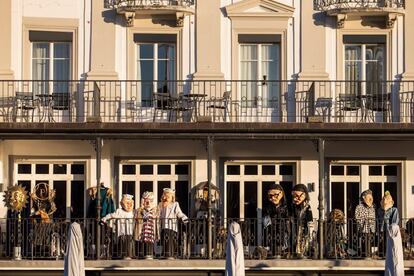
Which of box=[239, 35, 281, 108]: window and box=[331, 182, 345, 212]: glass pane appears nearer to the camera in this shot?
box=[239, 35, 281, 108]: window

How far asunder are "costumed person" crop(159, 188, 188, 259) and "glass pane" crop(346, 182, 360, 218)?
428cm

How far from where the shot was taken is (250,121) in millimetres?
32219

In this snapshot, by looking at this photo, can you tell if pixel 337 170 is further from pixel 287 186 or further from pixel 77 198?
pixel 77 198

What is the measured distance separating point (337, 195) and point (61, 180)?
Result: 245 inches

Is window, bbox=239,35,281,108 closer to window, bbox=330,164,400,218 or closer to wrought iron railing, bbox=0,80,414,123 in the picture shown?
wrought iron railing, bbox=0,80,414,123

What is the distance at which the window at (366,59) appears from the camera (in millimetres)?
32719

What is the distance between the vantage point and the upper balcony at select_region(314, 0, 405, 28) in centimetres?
3206

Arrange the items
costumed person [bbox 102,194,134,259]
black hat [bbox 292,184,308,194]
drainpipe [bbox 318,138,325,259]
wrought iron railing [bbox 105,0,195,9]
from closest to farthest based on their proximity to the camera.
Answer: costumed person [bbox 102,194,134,259] < drainpipe [bbox 318,138,325,259] < black hat [bbox 292,184,308,194] < wrought iron railing [bbox 105,0,195,9]

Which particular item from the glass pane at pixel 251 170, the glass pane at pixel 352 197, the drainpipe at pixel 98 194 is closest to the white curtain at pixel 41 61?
the drainpipe at pixel 98 194

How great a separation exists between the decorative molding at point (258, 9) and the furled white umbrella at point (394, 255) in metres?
6.69

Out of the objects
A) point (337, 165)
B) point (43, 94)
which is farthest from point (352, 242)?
point (43, 94)

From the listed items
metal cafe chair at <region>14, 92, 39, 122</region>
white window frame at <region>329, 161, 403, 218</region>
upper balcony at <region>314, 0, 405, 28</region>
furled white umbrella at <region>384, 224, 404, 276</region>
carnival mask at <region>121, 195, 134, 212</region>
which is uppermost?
upper balcony at <region>314, 0, 405, 28</region>

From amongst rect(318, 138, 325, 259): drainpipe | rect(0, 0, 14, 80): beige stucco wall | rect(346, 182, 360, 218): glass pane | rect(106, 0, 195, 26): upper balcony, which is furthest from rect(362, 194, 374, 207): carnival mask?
rect(0, 0, 14, 80): beige stucco wall

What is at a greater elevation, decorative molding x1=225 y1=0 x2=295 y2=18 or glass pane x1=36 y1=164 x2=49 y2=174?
decorative molding x1=225 y1=0 x2=295 y2=18
